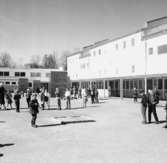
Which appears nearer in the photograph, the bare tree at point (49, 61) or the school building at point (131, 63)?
the school building at point (131, 63)

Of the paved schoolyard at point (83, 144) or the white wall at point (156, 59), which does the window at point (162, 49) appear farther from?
the paved schoolyard at point (83, 144)

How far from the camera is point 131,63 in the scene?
34250 millimetres

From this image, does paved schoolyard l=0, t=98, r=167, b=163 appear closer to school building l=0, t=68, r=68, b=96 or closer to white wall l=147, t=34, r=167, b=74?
white wall l=147, t=34, r=167, b=74

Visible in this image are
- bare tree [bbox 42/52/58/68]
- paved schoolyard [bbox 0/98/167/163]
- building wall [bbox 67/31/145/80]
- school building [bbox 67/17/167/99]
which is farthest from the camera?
bare tree [bbox 42/52/58/68]

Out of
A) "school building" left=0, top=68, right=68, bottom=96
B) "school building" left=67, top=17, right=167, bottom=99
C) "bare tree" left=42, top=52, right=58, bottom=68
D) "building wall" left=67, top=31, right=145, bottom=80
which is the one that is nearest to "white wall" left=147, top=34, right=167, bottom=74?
"school building" left=67, top=17, right=167, bottom=99

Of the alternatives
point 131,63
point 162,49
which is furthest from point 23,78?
point 162,49

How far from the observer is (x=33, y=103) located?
40.7ft

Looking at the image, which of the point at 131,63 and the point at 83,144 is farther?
the point at 131,63

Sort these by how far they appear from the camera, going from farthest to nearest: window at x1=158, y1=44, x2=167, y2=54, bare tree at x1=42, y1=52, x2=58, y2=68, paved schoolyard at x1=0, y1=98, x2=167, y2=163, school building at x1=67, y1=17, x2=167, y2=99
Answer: bare tree at x1=42, y1=52, x2=58, y2=68
school building at x1=67, y1=17, x2=167, y2=99
window at x1=158, y1=44, x2=167, y2=54
paved schoolyard at x1=0, y1=98, x2=167, y2=163

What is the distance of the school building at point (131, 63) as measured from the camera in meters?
29.3

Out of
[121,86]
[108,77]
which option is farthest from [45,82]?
[121,86]

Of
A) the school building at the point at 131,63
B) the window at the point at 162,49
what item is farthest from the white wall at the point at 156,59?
the window at the point at 162,49

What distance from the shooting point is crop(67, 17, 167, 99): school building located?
2931cm

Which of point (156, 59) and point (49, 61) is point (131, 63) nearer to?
point (156, 59)
